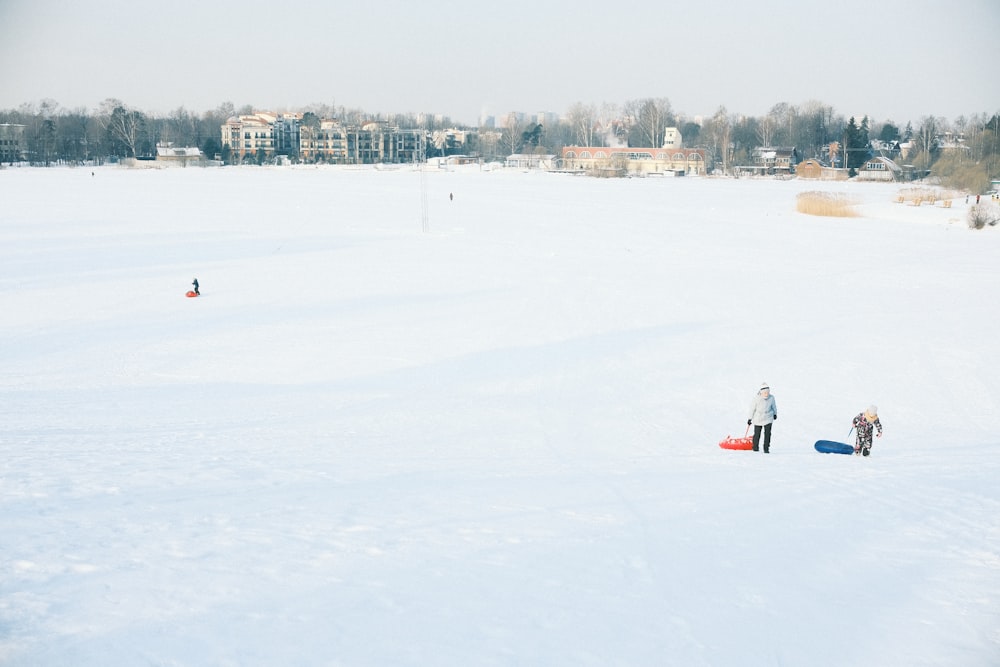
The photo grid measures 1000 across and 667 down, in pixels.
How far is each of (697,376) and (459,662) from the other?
367 inches

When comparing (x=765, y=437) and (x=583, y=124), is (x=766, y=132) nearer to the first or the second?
(x=583, y=124)

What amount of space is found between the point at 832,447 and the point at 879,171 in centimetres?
9071

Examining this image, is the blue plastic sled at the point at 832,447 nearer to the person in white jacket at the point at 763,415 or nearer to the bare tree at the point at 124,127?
the person in white jacket at the point at 763,415

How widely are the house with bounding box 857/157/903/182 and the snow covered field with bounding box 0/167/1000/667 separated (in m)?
68.3

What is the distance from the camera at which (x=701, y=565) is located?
681 centimetres

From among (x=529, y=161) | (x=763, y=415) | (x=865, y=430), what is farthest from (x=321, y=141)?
(x=865, y=430)

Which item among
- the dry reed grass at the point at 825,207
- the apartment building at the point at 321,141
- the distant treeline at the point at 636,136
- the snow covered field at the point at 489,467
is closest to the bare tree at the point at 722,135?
the distant treeline at the point at 636,136

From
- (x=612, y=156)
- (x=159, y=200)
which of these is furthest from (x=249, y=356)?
(x=612, y=156)

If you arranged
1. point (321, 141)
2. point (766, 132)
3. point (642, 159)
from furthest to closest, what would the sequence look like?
point (321, 141) → point (766, 132) → point (642, 159)

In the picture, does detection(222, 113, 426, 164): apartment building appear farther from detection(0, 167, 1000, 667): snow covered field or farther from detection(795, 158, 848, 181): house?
detection(0, 167, 1000, 667): snow covered field

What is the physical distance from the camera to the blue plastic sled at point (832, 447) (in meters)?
10.2

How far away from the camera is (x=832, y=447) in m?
10.3

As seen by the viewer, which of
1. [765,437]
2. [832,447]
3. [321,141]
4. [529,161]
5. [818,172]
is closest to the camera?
[832,447]

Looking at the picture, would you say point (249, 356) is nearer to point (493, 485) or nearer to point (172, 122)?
point (493, 485)
